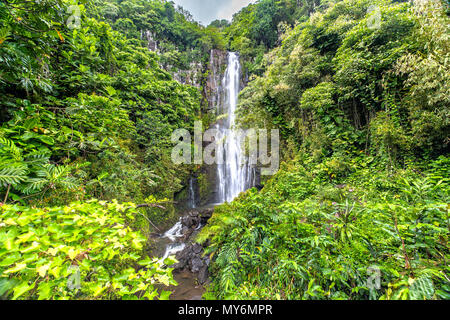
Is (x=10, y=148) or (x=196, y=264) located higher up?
(x=10, y=148)

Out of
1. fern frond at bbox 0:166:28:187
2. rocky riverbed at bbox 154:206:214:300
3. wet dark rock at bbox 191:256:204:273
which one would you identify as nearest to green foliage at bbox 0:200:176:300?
fern frond at bbox 0:166:28:187

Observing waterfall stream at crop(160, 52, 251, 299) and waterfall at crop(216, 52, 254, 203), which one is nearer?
waterfall stream at crop(160, 52, 251, 299)

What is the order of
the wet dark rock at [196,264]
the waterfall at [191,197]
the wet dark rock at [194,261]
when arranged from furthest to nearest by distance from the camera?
the waterfall at [191,197], the wet dark rock at [196,264], the wet dark rock at [194,261]

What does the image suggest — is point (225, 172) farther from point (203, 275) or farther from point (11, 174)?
point (11, 174)

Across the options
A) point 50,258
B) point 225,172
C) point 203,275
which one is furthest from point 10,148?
point 225,172

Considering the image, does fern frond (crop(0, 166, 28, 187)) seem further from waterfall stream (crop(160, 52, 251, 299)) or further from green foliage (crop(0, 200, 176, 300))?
waterfall stream (crop(160, 52, 251, 299))

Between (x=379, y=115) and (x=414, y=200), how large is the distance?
465 cm

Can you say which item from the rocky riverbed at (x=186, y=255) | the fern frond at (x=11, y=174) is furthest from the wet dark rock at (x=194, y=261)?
the fern frond at (x=11, y=174)

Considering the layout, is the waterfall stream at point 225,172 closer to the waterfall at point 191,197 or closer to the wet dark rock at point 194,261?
the waterfall at point 191,197

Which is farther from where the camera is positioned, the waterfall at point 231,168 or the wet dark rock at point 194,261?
the waterfall at point 231,168

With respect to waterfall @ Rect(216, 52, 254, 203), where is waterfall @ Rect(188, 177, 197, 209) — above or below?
below

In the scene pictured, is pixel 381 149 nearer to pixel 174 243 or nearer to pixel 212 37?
pixel 174 243

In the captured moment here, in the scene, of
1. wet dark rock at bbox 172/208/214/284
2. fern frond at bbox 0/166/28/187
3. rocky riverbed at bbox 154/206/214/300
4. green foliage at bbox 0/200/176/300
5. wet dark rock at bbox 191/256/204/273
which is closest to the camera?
green foliage at bbox 0/200/176/300
